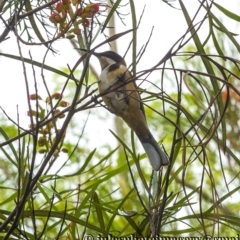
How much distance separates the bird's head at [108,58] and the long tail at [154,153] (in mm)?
258

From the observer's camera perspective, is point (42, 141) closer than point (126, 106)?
Yes

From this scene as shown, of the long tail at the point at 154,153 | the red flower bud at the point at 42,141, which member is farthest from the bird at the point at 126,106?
the red flower bud at the point at 42,141

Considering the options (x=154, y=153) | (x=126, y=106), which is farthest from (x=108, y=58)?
(x=154, y=153)

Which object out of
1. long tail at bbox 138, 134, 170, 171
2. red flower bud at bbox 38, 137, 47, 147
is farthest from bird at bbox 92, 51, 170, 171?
red flower bud at bbox 38, 137, 47, 147

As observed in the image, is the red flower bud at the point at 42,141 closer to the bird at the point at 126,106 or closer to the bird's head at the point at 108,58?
the bird at the point at 126,106

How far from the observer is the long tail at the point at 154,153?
1.56m

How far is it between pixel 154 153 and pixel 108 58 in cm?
44

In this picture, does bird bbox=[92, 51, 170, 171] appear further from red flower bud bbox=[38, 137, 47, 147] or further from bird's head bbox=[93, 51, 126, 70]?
red flower bud bbox=[38, 137, 47, 147]

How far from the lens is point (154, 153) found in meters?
1.69

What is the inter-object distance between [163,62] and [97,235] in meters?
0.52

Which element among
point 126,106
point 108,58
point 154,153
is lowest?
point 154,153

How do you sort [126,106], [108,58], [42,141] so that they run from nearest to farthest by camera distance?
[42,141] → [126,106] → [108,58]

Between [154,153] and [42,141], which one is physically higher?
[154,153]

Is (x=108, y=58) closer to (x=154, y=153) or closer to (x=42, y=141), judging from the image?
(x=154, y=153)
